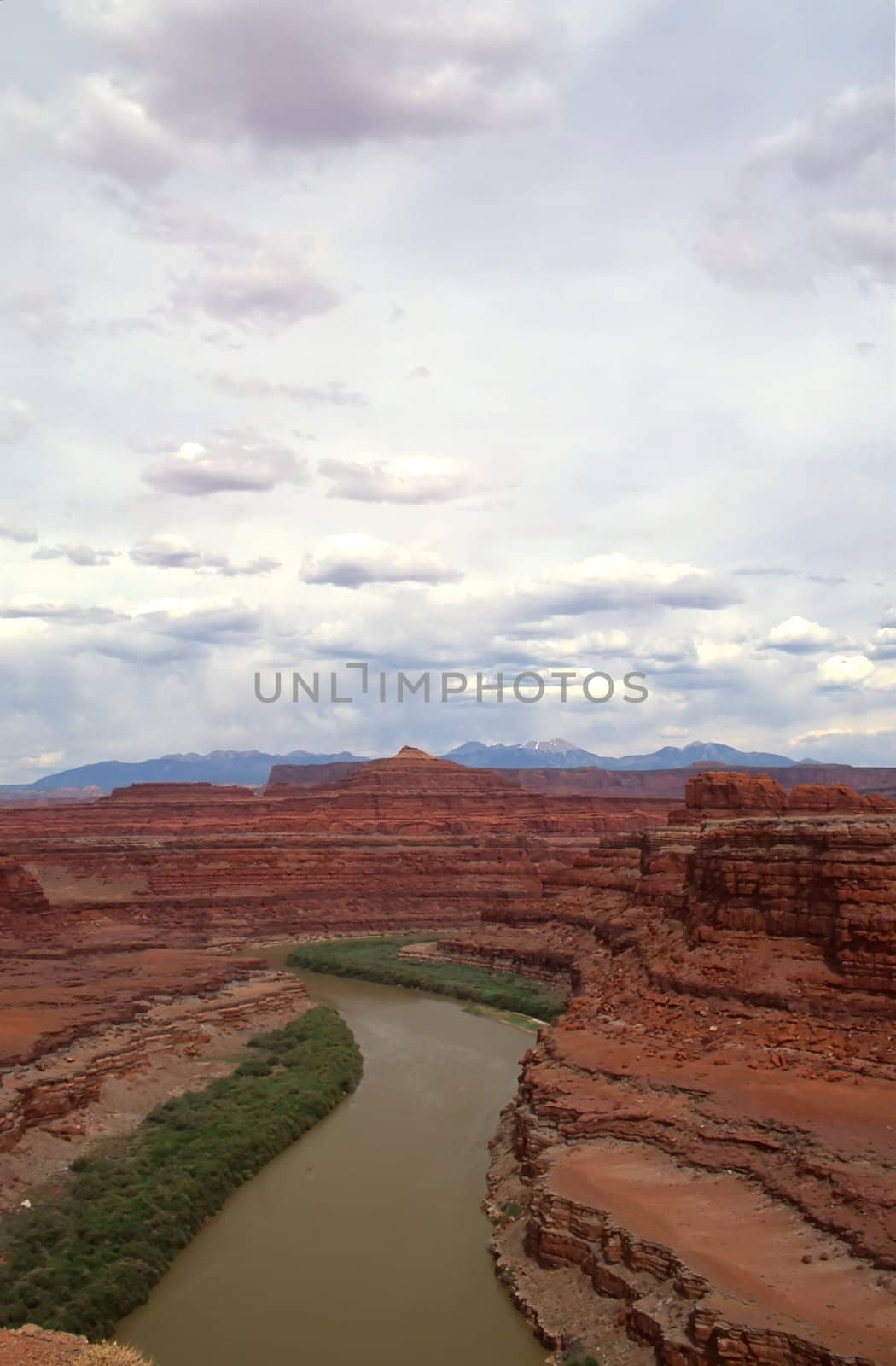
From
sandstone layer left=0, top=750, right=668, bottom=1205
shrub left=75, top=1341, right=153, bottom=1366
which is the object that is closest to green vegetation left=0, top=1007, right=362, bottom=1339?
sandstone layer left=0, top=750, right=668, bottom=1205

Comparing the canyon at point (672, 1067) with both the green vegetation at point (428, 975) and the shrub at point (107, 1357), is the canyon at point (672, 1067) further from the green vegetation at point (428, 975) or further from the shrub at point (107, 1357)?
the shrub at point (107, 1357)

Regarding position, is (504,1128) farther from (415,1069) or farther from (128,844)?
(128,844)

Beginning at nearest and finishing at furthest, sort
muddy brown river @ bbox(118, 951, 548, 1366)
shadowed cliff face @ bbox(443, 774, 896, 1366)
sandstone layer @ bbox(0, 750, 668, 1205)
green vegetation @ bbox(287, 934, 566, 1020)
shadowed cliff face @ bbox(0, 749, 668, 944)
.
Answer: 1. shadowed cliff face @ bbox(443, 774, 896, 1366)
2. muddy brown river @ bbox(118, 951, 548, 1366)
3. sandstone layer @ bbox(0, 750, 668, 1205)
4. green vegetation @ bbox(287, 934, 566, 1020)
5. shadowed cliff face @ bbox(0, 749, 668, 944)

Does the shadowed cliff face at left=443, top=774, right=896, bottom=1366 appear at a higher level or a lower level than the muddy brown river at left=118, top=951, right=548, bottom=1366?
higher

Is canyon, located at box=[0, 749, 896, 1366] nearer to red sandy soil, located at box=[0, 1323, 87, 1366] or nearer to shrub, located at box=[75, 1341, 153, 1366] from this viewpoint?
shrub, located at box=[75, 1341, 153, 1366]

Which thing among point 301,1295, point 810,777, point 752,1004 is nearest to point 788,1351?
point 301,1295
